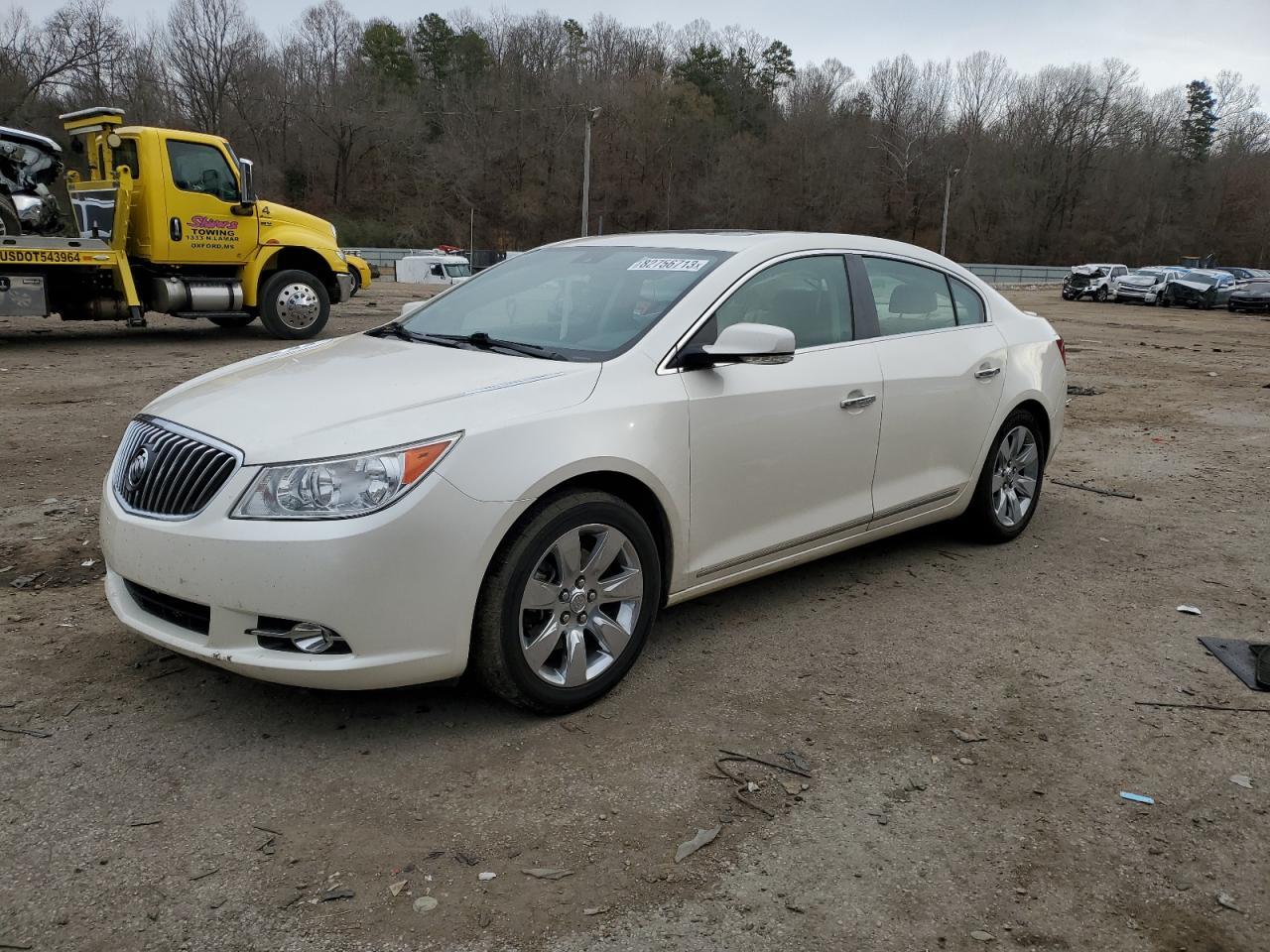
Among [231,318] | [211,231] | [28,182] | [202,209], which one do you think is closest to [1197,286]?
[231,318]

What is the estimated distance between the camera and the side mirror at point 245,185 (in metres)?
13.8

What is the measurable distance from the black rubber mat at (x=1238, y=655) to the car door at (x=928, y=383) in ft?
4.37

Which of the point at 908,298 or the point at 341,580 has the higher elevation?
the point at 908,298

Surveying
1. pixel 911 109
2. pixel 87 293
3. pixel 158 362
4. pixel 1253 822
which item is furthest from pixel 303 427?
pixel 911 109

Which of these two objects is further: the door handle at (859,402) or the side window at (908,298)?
the side window at (908,298)

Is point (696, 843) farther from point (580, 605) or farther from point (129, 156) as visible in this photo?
point (129, 156)

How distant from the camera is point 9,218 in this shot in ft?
41.3

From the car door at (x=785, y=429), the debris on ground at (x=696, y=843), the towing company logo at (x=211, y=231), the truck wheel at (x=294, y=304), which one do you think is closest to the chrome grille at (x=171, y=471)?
the car door at (x=785, y=429)

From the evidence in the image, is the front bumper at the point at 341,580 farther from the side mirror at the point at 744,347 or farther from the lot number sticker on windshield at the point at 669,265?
the lot number sticker on windshield at the point at 669,265

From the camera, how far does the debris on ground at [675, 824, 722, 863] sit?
2.78 meters

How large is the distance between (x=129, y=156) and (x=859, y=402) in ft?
39.0

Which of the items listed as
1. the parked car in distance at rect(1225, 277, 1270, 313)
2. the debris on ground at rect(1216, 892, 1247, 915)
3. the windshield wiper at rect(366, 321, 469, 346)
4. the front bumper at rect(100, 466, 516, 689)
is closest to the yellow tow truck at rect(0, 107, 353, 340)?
the windshield wiper at rect(366, 321, 469, 346)

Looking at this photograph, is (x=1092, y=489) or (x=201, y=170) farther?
(x=201, y=170)

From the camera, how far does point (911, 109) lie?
3851 inches
